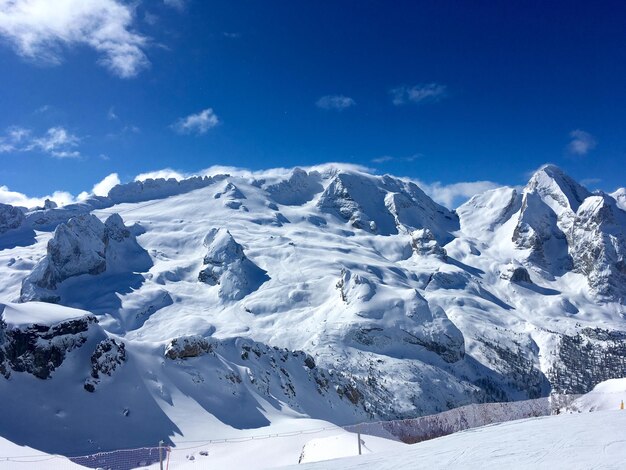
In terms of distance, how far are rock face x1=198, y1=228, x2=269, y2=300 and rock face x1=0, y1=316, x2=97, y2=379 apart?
97066mm

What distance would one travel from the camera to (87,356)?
55844mm

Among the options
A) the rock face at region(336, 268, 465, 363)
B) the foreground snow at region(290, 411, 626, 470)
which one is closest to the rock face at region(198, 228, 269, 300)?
the rock face at region(336, 268, 465, 363)

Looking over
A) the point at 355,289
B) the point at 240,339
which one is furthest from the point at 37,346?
the point at 355,289

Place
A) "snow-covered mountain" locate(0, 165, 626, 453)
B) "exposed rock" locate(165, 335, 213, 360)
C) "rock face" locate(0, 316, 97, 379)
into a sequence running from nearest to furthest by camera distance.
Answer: "rock face" locate(0, 316, 97, 379)
"snow-covered mountain" locate(0, 165, 626, 453)
"exposed rock" locate(165, 335, 213, 360)

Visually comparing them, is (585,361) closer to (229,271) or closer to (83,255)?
(229,271)

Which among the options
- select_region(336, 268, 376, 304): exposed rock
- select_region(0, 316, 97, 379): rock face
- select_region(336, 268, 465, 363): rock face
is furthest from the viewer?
select_region(336, 268, 376, 304): exposed rock

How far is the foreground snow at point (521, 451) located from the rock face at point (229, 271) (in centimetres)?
13204

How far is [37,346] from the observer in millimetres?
52031

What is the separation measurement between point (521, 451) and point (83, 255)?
15755cm

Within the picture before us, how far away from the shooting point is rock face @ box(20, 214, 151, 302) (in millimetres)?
143125

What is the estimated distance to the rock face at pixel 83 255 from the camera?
143 metres

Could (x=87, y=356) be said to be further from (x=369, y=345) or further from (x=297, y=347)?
(x=369, y=345)

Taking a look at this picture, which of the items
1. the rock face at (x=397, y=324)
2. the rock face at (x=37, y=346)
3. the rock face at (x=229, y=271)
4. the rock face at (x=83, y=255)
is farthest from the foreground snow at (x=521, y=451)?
the rock face at (x=83, y=255)

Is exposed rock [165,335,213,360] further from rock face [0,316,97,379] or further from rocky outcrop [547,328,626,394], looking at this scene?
rocky outcrop [547,328,626,394]
